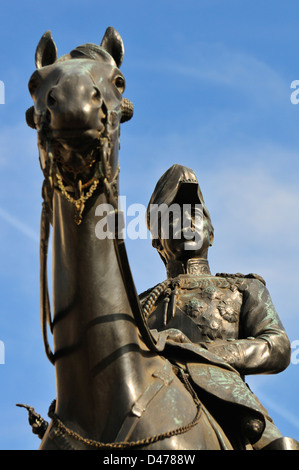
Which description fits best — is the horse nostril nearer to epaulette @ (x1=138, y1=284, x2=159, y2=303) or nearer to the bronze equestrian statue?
the bronze equestrian statue

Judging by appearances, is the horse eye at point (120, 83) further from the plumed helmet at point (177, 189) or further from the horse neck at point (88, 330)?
the plumed helmet at point (177, 189)

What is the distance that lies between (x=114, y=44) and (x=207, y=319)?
3001mm

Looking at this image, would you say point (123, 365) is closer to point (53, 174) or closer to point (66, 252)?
point (66, 252)

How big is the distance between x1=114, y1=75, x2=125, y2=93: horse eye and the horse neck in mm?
795

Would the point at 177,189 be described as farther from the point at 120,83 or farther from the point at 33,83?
the point at 33,83

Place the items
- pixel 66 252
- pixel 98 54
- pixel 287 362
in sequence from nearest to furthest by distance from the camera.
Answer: pixel 66 252, pixel 98 54, pixel 287 362

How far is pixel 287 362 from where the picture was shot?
763cm

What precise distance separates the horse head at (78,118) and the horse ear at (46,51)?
0.37 m

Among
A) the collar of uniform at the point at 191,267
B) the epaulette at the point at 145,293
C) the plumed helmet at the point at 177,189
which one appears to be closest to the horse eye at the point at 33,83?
the epaulette at the point at 145,293

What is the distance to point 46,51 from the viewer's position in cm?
615

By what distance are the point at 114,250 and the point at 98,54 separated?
1376mm

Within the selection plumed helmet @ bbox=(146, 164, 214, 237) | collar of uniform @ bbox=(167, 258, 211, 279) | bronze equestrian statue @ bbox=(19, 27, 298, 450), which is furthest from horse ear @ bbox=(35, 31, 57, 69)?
collar of uniform @ bbox=(167, 258, 211, 279)

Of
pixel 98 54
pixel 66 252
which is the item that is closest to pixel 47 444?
pixel 66 252

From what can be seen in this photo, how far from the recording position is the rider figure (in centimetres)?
645
